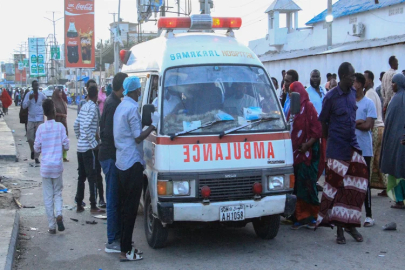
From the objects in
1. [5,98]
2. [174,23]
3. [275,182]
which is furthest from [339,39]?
[275,182]

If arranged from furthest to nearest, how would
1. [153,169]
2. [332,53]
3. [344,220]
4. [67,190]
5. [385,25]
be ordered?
[385,25] < [332,53] < [67,190] < [344,220] < [153,169]

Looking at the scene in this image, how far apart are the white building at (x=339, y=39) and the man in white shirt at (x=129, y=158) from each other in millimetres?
10063

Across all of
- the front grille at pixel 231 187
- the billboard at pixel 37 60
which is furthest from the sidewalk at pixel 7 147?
the billboard at pixel 37 60

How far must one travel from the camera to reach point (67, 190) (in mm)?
10078

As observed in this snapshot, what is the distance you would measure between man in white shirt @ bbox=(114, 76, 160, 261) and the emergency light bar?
1.35m

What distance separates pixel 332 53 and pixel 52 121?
12.4 m

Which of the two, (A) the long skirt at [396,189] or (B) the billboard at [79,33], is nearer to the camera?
(A) the long skirt at [396,189]

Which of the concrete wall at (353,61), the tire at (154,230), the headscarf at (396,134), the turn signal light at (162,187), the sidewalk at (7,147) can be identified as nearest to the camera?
the turn signal light at (162,187)

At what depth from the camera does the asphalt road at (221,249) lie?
5700 millimetres

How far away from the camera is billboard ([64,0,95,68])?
104 ft

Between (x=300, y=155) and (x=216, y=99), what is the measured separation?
5.07ft

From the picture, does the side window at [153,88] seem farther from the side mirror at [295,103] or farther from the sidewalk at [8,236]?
the sidewalk at [8,236]

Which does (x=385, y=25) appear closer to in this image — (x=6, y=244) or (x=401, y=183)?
(x=401, y=183)

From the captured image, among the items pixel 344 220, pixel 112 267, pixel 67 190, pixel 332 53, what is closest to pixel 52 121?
pixel 112 267
